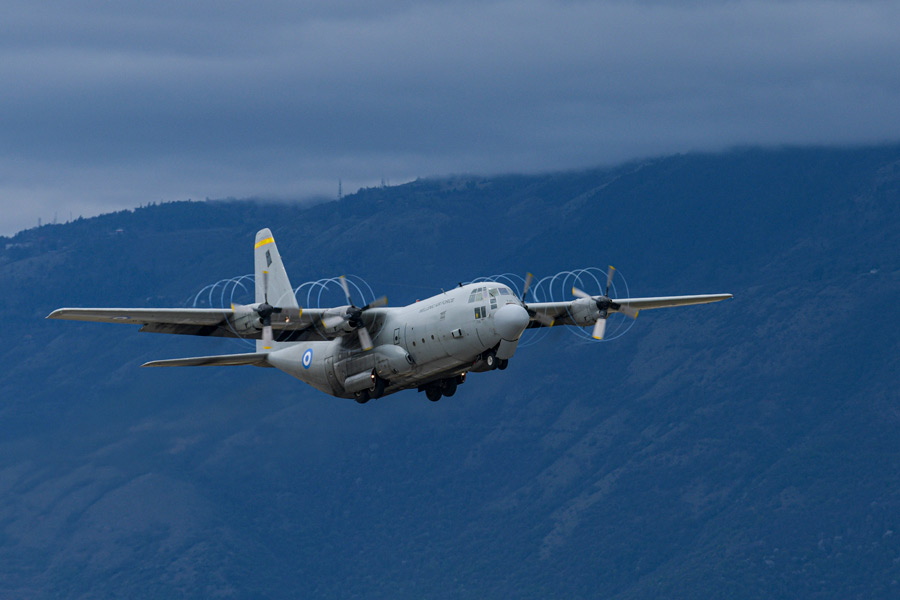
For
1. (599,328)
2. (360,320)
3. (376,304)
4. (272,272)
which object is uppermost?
(272,272)

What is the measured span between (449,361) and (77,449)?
491 ft

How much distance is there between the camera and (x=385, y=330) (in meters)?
59.2

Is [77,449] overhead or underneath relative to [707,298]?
underneath

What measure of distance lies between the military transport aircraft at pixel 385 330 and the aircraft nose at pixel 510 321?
4 cm

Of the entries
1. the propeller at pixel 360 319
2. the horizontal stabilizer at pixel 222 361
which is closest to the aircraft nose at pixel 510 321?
the propeller at pixel 360 319

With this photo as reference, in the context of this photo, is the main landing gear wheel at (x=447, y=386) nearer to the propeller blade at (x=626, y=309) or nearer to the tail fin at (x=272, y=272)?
the propeller blade at (x=626, y=309)

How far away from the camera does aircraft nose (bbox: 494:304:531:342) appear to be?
54656 mm

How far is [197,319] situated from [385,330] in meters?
7.77

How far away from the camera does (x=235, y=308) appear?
186 feet

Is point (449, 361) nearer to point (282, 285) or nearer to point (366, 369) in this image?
point (366, 369)

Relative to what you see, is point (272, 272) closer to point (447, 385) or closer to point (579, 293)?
point (447, 385)

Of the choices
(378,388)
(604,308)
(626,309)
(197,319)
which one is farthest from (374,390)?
(626,309)

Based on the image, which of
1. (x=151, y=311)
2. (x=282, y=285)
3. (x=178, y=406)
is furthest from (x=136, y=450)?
(x=151, y=311)

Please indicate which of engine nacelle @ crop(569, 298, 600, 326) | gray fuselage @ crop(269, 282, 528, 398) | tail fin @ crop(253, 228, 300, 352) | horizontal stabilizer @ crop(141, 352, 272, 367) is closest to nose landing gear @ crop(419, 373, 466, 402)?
gray fuselage @ crop(269, 282, 528, 398)
